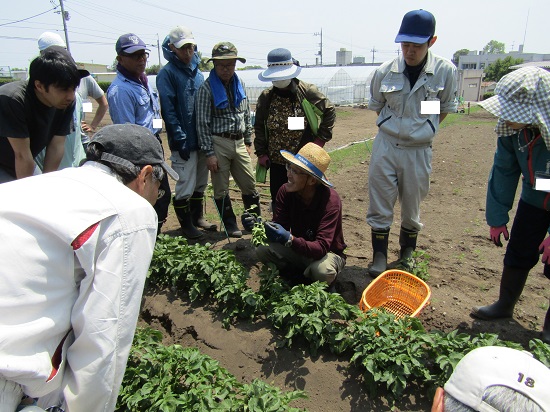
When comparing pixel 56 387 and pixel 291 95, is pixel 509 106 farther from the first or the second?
pixel 56 387

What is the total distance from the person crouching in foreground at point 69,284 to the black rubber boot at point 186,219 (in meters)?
3.08

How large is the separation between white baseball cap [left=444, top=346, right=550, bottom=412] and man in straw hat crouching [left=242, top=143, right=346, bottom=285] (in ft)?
7.00

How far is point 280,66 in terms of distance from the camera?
421 cm

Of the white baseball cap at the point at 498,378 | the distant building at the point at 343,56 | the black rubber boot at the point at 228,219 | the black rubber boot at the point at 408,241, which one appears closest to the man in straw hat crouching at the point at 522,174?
the black rubber boot at the point at 408,241

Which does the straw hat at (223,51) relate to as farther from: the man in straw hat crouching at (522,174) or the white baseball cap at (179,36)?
the man in straw hat crouching at (522,174)

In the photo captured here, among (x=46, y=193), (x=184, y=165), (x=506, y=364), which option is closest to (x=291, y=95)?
(x=184, y=165)

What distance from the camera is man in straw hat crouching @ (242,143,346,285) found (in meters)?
3.24

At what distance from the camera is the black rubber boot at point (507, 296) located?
3.19 m

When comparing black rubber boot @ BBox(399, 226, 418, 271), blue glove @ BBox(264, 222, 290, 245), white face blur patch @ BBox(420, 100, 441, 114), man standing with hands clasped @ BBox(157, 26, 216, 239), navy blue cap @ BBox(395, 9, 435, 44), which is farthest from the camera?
man standing with hands clasped @ BBox(157, 26, 216, 239)

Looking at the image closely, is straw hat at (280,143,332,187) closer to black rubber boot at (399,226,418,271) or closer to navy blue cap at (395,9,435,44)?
navy blue cap at (395,9,435,44)

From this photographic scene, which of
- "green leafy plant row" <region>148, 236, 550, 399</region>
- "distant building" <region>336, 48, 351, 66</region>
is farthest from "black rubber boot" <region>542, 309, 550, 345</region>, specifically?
"distant building" <region>336, 48, 351, 66</region>

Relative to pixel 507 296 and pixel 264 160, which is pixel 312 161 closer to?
pixel 264 160

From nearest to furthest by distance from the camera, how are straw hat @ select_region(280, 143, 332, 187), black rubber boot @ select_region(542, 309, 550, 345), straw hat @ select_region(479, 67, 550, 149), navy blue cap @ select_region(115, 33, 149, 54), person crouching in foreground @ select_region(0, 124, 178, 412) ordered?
person crouching in foreground @ select_region(0, 124, 178, 412), straw hat @ select_region(479, 67, 550, 149), black rubber boot @ select_region(542, 309, 550, 345), straw hat @ select_region(280, 143, 332, 187), navy blue cap @ select_region(115, 33, 149, 54)

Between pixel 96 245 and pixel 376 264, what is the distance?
3.02 meters
